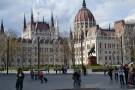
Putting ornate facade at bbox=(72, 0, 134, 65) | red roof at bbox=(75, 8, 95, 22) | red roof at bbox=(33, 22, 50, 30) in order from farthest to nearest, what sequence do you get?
1. red roof at bbox=(33, 22, 50, 30)
2. red roof at bbox=(75, 8, 95, 22)
3. ornate facade at bbox=(72, 0, 134, 65)

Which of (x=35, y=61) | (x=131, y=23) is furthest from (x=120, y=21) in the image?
(x=35, y=61)

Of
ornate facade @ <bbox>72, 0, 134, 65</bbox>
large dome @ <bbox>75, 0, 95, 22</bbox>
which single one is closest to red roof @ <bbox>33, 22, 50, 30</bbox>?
large dome @ <bbox>75, 0, 95, 22</bbox>

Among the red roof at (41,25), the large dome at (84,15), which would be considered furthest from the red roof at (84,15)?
the red roof at (41,25)

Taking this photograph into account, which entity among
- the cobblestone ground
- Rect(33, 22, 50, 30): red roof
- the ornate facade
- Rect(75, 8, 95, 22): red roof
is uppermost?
Rect(75, 8, 95, 22): red roof

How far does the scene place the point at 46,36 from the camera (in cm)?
18862

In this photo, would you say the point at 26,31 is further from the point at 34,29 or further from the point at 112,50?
the point at 112,50

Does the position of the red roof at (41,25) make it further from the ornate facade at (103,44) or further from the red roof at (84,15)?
the ornate facade at (103,44)

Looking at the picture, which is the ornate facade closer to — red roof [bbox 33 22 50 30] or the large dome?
the large dome

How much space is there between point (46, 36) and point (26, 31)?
1335 cm

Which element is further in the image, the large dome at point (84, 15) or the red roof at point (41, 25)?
the red roof at point (41, 25)

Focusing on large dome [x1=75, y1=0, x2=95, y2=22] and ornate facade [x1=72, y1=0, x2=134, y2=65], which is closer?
ornate facade [x1=72, y1=0, x2=134, y2=65]

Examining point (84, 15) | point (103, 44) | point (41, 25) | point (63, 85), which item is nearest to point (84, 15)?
point (84, 15)

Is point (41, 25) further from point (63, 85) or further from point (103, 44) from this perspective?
point (63, 85)

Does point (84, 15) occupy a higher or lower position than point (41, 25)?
higher
